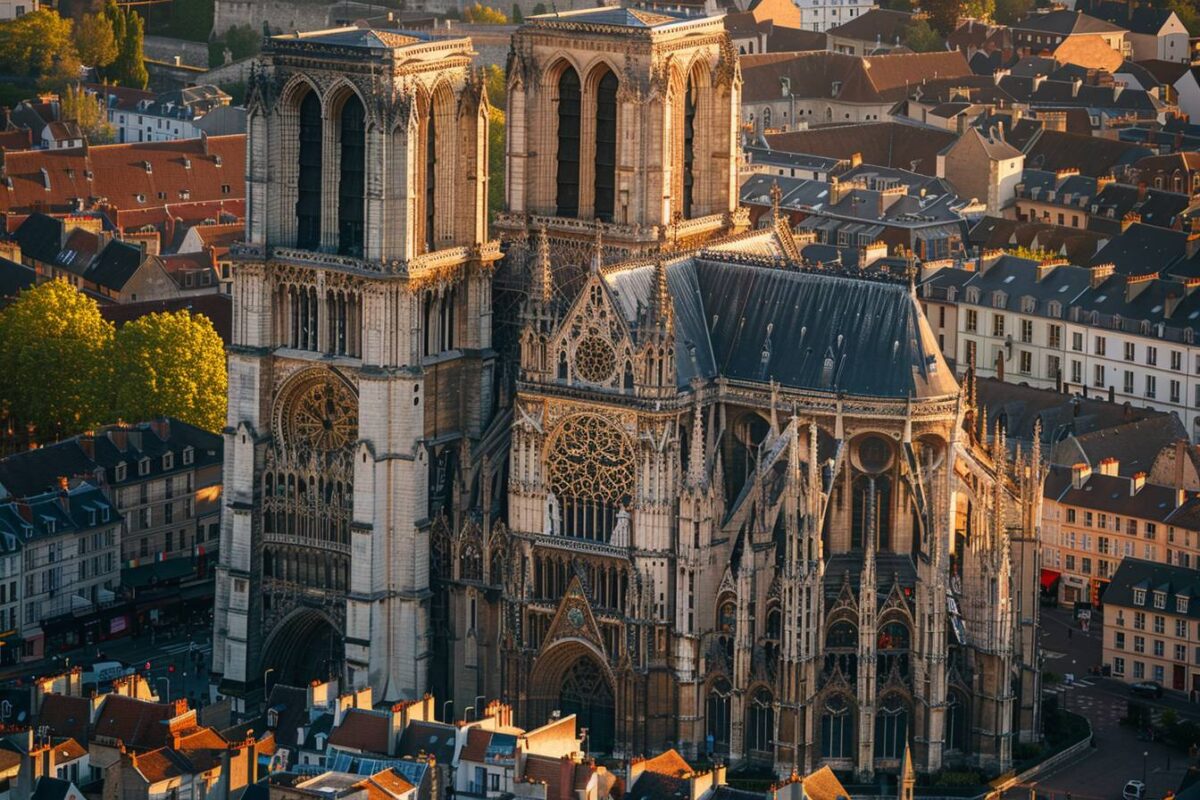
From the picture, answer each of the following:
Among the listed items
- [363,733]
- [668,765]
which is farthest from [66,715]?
[668,765]

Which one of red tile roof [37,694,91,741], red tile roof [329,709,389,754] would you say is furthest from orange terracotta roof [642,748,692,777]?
red tile roof [37,694,91,741]

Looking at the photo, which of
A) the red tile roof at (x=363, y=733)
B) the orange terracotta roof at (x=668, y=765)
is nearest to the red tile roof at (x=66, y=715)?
the red tile roof at (x=363, y=733)

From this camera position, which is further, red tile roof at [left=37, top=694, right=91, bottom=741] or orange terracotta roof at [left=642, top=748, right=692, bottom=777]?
red tile roof at [left=37, top=694, right=91, bottom=741]

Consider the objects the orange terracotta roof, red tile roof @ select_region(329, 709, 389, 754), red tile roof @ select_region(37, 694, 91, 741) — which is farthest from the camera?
red tile roof @ select_region(37, 694, 91, 741)

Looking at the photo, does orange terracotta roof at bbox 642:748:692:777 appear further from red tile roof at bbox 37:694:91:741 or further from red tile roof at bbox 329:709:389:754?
red tile roof at bbox 37:694:91:741

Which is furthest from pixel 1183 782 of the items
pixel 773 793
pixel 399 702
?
pixel 399 702

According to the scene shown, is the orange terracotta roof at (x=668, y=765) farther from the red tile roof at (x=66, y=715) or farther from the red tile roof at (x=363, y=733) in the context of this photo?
the red tile roof at (x=66, y=715)

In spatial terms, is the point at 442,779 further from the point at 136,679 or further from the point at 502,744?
the point at 136,679

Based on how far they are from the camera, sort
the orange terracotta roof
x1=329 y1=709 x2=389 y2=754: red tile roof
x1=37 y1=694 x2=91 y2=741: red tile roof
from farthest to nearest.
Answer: x1=37 y1=694 x2=91 y2=741: red tile roof < x1=329 y1=709 x2=389 y2=754: red tile roof < the orange terracotta roof

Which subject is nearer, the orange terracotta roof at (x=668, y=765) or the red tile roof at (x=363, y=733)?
the orange terracotta roof at (x=668, y=765)
